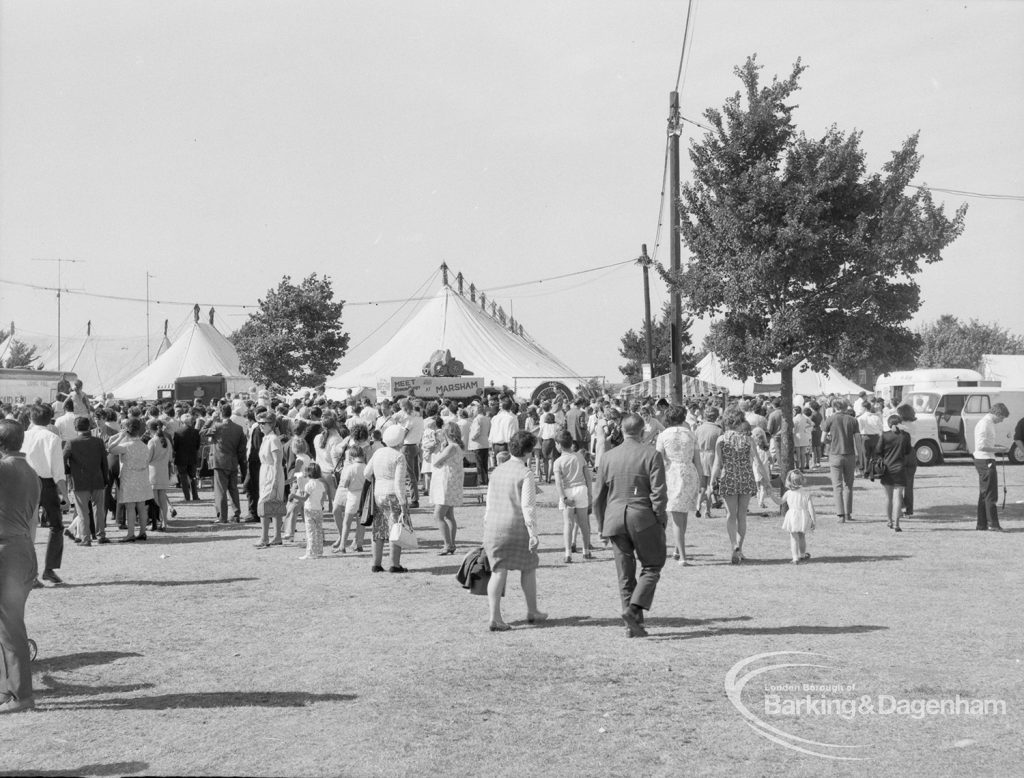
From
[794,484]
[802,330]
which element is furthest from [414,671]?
[802,330]

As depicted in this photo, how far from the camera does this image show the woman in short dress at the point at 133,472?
46.7 feet

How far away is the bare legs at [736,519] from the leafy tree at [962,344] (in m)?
91.7

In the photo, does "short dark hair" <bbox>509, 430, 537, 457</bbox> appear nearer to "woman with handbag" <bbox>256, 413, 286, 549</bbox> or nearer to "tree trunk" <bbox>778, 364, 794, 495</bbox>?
"woman with handbag" <bbox>256, 413, 286, 549</bbox>

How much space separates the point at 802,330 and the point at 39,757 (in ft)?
52.0

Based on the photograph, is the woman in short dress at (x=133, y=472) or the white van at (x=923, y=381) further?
the white van at (x=923, y=381)

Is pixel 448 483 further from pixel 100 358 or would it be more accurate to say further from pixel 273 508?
pixel 100 358

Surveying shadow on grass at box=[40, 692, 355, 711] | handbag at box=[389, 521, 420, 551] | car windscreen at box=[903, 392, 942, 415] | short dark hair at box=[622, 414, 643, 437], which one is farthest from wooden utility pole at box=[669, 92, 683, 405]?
shadow on grass at box=[40, 692, 355, 711]

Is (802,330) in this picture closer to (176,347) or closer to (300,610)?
(300,610)

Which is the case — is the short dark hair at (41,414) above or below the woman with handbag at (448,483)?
above

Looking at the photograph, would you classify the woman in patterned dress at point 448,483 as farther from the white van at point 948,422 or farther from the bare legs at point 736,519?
the white van at point 948,422

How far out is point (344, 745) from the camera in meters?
5.72

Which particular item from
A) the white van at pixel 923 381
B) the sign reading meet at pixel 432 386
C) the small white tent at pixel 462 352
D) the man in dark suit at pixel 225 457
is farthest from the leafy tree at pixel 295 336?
the man in dark suit at pixel 225 457

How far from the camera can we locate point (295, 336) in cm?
4809

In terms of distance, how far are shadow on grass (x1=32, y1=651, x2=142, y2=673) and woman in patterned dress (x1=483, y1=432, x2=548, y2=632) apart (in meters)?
2.86
